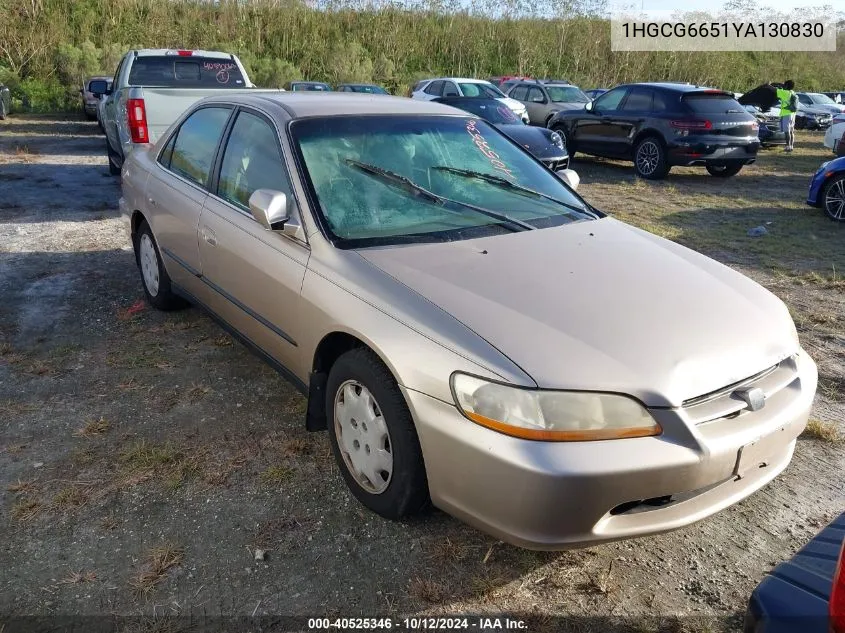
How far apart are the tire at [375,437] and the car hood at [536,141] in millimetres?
8007

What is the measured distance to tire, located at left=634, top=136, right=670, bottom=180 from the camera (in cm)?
1180

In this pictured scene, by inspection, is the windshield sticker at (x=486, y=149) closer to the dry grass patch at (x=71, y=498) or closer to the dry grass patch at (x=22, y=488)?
the dry grass patch at (x=71, y=498)

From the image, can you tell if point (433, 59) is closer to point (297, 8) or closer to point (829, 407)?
point (297, 8)

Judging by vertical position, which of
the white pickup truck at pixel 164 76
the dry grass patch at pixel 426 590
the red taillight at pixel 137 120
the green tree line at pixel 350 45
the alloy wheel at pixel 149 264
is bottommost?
the dry grass patch at pixel 426 590

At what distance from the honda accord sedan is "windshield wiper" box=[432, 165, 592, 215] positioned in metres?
0.01

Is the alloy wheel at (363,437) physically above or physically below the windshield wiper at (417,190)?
below

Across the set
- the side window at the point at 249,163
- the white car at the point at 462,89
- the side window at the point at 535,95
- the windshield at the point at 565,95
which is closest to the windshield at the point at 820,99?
the windshield at the point at 565,95

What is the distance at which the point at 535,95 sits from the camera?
55.8 feet

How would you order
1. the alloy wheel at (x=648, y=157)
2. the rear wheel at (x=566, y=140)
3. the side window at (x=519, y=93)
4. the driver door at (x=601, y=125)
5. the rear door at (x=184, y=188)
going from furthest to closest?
the side window at (x=519, y=93) < the rear wheel at (x=566, y=140) < the driver door at (x=601, y=125) < the alloy wheel at (x=648, y=157) < the rear door at (x=184, y=188)

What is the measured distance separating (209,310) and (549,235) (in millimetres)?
2063

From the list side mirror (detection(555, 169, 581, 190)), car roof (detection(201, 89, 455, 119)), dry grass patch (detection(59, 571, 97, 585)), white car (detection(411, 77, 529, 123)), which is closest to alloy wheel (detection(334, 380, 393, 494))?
dry grass patch (detection(59, 571, 97, 585))

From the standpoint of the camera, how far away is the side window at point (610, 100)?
1274 cm

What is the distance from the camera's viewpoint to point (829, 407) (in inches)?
150

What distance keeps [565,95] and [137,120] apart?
1256 centimetres
